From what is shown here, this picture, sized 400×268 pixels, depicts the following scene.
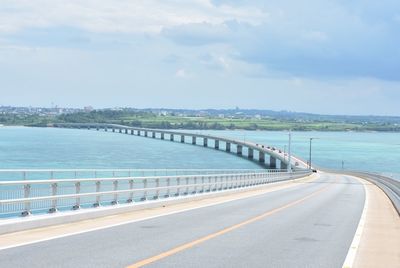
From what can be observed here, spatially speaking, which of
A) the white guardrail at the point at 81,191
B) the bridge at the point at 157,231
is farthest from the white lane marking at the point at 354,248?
the white guardrail at the point at 81,191

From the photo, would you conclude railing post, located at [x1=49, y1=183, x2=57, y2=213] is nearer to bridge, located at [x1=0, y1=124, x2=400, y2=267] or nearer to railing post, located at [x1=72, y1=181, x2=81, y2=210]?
bridge, located at [x1=0, y1=124, x2=400, y2=267]

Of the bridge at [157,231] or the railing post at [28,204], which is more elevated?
the railing post at [28,204]

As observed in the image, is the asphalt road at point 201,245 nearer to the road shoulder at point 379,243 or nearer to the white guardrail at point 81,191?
the road shoulder at point 379,243

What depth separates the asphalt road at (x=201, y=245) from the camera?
11852mm

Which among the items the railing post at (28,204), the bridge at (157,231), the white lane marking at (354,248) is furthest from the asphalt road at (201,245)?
the railing post at (28,204)

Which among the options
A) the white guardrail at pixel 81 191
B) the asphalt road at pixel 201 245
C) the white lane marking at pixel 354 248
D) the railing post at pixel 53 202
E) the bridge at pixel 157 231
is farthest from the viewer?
the railing post at pixel 53 202

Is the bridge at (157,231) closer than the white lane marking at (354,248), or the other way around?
the bridge at (157,231)

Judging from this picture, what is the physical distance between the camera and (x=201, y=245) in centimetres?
1447

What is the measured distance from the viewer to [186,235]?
16.3 m

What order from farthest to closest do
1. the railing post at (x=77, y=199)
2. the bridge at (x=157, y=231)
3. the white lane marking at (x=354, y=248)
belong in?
the railing post at (x=77, y=199), the white lane marking at (x=354, y=248), the bridge at (x=157, y=231)

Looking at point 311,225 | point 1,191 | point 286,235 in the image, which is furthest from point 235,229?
point 1,191

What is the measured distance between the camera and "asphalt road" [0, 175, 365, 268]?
38.9 feet

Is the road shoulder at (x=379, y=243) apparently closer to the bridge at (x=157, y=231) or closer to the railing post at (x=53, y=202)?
the bridge at (x=157, y=231)

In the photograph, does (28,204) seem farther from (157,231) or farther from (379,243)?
(379,243)
